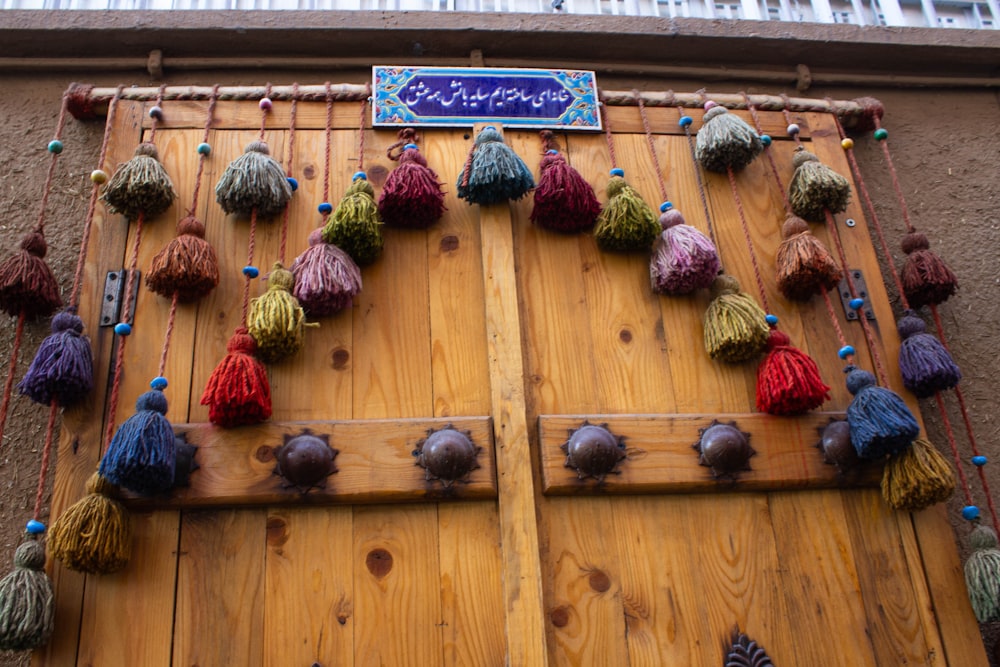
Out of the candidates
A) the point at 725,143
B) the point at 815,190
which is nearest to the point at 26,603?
the point at 725,143

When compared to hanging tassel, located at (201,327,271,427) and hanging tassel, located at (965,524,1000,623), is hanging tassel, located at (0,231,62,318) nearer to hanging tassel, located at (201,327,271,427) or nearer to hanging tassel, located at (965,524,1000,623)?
hanging tassel, located at (201,327,271,427)

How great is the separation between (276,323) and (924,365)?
139 cm

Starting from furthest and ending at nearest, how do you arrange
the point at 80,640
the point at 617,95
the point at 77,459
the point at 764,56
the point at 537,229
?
the point at 764,56 < the point at 617,95 < the point at 537,229 < the point at 77,459 < the point at 80,640

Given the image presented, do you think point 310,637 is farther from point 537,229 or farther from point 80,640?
point 537,229

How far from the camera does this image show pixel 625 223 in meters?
1.83

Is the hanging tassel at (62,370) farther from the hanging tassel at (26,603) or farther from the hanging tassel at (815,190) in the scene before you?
the hanging tassel at (815,190)

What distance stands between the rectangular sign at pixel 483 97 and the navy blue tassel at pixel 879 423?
0.91 meters

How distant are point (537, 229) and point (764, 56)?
3.16 feet

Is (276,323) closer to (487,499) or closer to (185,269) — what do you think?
(185,269)

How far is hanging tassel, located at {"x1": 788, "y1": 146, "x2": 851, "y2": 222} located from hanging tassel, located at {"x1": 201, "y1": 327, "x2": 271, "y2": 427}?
1331 mm

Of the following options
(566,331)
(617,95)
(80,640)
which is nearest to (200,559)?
(80,640)

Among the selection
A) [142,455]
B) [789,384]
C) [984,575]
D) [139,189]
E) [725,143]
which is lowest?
[984,575]

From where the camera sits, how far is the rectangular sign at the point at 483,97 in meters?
2.01

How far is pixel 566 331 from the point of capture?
5.82ft
